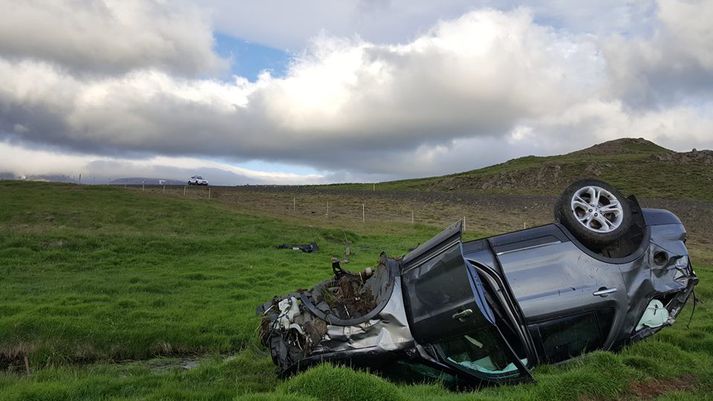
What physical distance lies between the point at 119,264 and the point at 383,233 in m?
14.4

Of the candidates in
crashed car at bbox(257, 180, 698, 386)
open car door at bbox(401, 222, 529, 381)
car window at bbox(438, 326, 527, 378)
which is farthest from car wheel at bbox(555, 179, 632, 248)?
car window at bbox(438, 326, 527, 378)

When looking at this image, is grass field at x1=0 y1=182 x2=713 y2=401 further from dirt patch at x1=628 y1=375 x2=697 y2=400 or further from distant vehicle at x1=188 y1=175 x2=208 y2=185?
distant vehicle at x1=188 y1=175 x2=208 y2=185

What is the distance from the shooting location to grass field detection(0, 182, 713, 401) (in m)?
5.20

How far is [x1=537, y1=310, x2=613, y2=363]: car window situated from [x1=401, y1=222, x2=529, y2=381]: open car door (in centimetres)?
40

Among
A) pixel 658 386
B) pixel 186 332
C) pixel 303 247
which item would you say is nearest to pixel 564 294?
pixel 658 386

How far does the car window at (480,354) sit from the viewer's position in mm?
5316

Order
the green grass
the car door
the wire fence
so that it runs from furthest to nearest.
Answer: the green grass → the wire fence → the car door

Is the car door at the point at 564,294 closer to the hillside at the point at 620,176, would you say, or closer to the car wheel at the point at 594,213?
the car wheel at the point at 594,213

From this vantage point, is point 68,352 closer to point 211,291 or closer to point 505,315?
point 211,291

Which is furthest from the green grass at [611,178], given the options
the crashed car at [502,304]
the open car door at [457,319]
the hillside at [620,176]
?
the open car door at [457,319]

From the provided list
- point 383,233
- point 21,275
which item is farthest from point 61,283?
point 383,233

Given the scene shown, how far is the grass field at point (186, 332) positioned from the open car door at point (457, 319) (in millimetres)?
342

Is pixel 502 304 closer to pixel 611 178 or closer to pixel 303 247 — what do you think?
pixel 303 247

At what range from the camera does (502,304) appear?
5.62 meters
